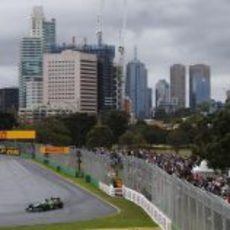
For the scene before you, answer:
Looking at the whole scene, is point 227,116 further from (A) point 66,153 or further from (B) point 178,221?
(A) point 66,153

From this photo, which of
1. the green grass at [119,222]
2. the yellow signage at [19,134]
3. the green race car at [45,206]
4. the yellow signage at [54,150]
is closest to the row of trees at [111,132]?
the green grass at [119,222]

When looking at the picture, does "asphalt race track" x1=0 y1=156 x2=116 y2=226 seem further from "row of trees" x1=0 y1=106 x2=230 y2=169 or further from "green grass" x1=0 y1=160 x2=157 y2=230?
"row of trees" x1=0 y1=106 x2=230 y2=169

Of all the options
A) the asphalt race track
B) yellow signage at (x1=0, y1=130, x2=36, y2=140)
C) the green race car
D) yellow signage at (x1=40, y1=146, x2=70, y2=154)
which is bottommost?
the asphalt race track

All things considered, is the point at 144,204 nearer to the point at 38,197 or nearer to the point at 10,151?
the point at 38,197

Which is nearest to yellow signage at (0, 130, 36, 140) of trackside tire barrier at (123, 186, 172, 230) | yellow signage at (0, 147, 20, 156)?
yellow signage at (0, 147, 20, 156)

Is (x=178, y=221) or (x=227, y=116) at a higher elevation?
(x=227, y=116)

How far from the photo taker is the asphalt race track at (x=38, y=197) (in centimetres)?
4859

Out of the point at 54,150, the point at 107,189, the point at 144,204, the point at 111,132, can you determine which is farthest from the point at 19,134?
the point at 144,204

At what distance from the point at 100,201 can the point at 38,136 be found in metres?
104

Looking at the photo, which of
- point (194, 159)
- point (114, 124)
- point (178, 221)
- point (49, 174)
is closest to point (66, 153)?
point (49, 174)

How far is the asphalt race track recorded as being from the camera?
48591 mm

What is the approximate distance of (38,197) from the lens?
66125 mm

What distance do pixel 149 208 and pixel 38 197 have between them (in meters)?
21.7

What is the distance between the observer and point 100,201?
57844 mm
